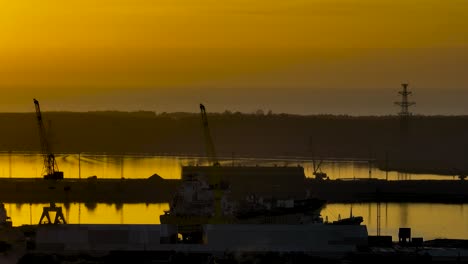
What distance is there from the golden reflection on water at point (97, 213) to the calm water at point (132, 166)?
7475 mm

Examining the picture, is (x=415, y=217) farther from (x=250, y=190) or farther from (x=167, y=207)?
(x=250, y=190)

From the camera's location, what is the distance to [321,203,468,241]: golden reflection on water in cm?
2161

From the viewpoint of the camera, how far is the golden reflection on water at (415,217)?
21.6m

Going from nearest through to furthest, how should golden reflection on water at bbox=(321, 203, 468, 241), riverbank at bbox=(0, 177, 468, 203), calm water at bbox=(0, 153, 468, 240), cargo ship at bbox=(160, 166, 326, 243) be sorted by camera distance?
cargo ship at bbox=(160, 166, 326, 243) → golden reflection on water at bbox=(321, 203, 468, 241) → calm water at bbox=(0, 153, 468, 240) → riverbank at bbox=(0, 177, 468, 203)

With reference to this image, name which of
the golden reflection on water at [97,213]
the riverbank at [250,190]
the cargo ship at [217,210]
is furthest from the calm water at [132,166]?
the cargo ship at [217,210]

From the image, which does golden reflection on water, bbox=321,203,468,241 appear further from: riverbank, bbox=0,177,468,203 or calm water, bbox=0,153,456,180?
calm water, bbox=0,153,456,180

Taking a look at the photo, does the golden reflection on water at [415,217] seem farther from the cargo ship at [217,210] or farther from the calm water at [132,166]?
the calm water at [132,166]

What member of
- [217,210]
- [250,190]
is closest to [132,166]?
[250,190]

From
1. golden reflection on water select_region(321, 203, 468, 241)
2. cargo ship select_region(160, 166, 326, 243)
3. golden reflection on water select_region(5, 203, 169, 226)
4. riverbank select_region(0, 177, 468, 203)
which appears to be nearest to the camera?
cargo ship select_region(160, 166, 326, 243)

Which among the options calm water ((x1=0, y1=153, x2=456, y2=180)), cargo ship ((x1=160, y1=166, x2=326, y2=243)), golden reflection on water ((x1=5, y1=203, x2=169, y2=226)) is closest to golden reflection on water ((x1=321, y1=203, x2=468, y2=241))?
cargo ship ((x1=160, y1=166, x2=326, y2=243))

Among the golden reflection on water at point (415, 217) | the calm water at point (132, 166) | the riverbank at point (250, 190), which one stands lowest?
the golden reflection on water at point (415, 217)

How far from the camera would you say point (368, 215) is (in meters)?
25.2

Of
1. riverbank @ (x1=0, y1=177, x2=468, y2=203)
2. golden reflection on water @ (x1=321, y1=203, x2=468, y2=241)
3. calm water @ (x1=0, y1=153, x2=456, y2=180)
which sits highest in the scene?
calm water @ (x1=0, y1=153, x2=456, y2=180)

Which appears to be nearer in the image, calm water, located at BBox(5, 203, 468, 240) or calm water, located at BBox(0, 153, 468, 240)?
calm water, located at BBox(5, 203, 468, 240)
